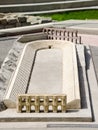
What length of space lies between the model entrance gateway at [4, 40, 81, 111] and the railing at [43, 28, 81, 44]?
4.46ft

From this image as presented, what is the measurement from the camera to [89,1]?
25234 millimetres

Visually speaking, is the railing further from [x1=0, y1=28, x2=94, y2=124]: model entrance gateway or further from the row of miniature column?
the row of miniature column

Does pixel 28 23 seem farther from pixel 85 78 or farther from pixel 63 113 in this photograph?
pixel 63 113

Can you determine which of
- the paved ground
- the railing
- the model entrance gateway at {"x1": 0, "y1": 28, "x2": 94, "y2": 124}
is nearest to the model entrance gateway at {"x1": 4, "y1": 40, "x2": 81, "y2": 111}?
the model entrance gateway at {"x1": 0, "y1": 28, "x2": 94, "y2": 124}

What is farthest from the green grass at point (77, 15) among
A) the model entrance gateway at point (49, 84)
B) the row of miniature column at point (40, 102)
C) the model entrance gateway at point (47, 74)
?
the row of miniature column at point (40, 102)

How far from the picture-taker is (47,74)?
1314 centimetres

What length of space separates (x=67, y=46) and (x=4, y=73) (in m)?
4.08

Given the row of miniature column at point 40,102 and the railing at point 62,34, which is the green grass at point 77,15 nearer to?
the railing at point 62,34

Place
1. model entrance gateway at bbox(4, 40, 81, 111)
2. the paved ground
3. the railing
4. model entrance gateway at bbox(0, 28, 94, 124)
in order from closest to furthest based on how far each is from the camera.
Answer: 1. model entrance gateway at bbox(0, 28, 94, 124)
2. model entrance gateway at bbox(4, 40, 81, 111)
3. the paved ground
4. the railing

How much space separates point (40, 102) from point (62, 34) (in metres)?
8.73

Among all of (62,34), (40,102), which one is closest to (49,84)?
(40,102)

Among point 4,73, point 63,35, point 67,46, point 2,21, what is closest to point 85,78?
point 4,73

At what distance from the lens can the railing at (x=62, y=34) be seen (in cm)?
1748

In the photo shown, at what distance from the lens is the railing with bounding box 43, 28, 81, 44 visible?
57.4 ft
